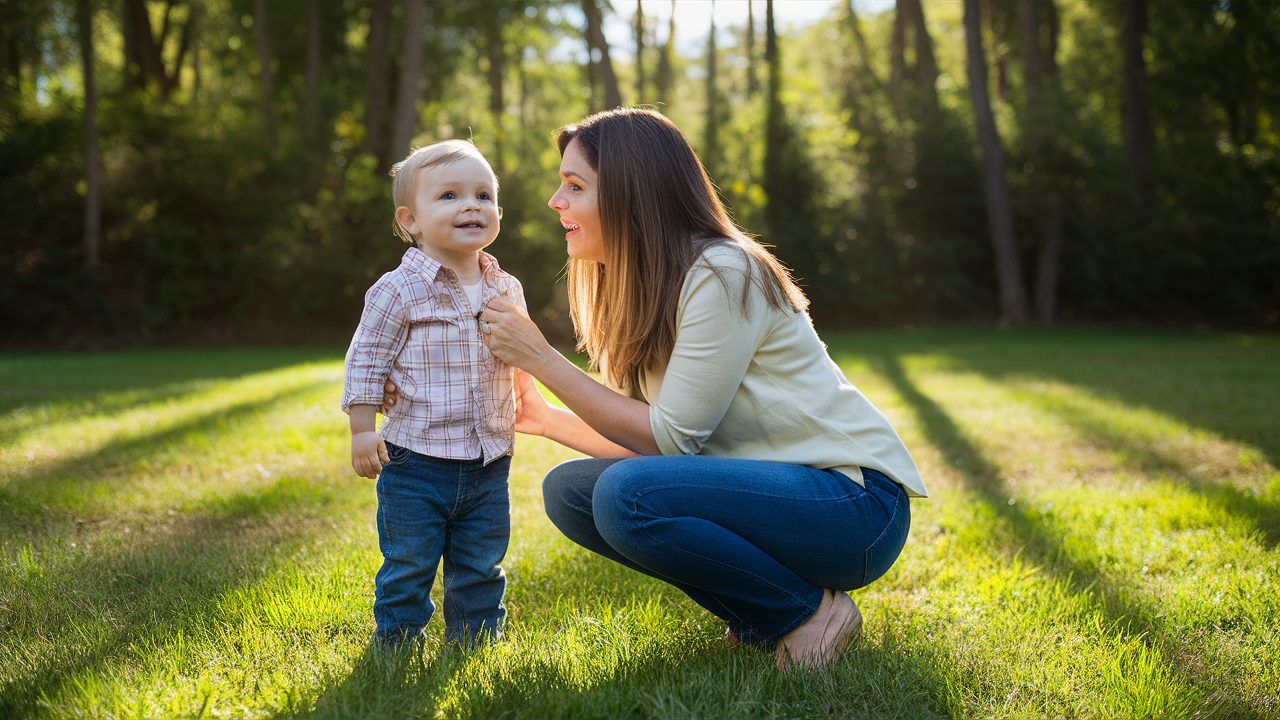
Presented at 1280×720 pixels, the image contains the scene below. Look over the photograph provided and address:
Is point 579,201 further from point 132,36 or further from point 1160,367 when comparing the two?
point 132,36

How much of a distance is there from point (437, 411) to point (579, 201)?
0.69m

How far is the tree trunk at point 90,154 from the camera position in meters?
13.5

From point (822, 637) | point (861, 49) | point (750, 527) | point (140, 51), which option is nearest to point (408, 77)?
point (140, 51)

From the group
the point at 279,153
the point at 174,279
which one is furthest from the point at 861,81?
the point at 174,279

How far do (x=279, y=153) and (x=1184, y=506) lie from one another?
14948mm

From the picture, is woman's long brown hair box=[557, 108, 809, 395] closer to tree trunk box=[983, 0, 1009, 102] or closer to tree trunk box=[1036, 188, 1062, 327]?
tree trunk box=[1036, 188, 1062, 327]

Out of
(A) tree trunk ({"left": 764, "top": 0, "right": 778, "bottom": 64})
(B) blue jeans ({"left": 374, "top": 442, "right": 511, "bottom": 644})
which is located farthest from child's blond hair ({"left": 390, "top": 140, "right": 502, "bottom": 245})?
(A) tree trunk ({"left": 764, "top": 0, "right": 778, "bottom": 64})

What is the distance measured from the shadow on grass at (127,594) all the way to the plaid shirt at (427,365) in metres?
0.80

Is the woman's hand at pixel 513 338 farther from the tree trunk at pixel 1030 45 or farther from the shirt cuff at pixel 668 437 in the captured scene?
the tree trunk at pixel 1030 45

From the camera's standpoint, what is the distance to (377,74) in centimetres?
1616

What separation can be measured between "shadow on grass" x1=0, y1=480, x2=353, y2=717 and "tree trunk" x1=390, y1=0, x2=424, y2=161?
11413 millimetres

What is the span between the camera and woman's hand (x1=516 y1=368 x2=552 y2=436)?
2.61m

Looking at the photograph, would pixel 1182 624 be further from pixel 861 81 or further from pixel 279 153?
pixel 861 81

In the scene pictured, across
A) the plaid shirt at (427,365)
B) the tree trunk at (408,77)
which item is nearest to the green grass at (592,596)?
the plaid shirt at (427,365)
